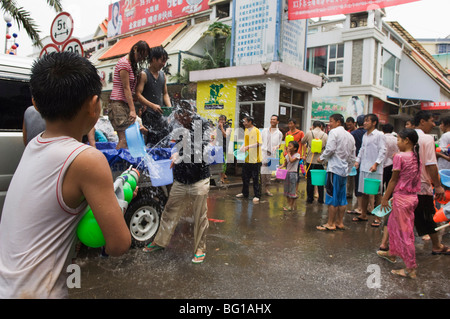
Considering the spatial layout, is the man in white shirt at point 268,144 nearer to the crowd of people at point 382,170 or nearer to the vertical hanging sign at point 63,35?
the crowd of people at point 382,170

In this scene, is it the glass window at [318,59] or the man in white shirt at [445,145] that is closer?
the man in white shirt at [445,145]

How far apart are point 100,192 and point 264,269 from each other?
117 inches

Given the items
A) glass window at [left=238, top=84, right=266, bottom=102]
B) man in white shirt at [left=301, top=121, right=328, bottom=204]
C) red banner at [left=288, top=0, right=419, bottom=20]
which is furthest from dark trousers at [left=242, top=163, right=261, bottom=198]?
glass window at [left=238, top=84, right=266, bottom=102]

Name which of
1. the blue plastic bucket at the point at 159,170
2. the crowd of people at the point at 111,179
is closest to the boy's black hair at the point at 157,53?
the crowd of people at the point at 111,179

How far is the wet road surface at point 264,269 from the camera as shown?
3.23 meters

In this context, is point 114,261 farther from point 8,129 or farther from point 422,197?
point 422,197

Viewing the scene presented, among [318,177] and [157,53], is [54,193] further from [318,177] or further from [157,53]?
[318,177]

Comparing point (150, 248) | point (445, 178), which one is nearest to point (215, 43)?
point (445, 178)

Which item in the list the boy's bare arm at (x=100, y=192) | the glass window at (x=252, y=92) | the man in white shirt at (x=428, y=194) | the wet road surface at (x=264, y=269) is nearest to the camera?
the boy's bare arm at (x=100, y=192)

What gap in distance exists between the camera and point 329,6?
930cm

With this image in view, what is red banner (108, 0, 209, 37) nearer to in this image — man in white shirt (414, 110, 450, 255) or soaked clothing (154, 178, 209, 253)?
man in white shirt (414, 110, 450, 255)

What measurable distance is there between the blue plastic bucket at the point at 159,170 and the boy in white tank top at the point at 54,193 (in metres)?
2.84

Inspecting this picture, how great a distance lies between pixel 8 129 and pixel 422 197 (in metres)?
5.45
